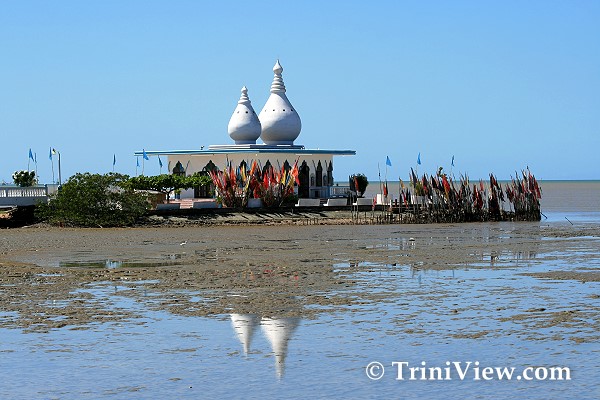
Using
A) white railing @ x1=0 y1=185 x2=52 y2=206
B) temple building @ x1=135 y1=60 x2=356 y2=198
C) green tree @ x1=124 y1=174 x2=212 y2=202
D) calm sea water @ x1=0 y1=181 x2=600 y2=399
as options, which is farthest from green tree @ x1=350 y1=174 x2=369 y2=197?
calm sea water @ x1=0 y1=181 x2=600 y2=399

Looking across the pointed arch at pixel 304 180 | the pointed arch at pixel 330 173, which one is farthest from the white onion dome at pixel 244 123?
the pointed arch at pixel 330 173

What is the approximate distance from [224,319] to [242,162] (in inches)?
1326

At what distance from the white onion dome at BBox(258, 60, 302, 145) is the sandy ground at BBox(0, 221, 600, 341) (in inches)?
470

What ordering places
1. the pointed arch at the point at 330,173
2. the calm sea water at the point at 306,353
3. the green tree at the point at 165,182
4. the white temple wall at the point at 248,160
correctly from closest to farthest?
the calm sea water at the point at 306,353 < the green tree at the point at 165,182 < the white temple wall at the point at 248,160 < the pointed arch at the point at 330,173

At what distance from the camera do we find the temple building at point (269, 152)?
159 feet

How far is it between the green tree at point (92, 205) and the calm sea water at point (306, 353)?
22.2m

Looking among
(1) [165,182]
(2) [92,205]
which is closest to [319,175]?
(1) [165,182]

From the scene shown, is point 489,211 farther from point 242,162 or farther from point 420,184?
point 242,162

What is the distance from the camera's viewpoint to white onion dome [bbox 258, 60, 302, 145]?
5044 cm

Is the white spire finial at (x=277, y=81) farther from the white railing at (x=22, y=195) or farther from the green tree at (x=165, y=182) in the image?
the white railing at (x=22, y=195)

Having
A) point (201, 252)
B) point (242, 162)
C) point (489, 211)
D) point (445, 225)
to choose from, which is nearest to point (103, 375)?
point (201, 252)

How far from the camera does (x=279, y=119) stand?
50406 millimetres

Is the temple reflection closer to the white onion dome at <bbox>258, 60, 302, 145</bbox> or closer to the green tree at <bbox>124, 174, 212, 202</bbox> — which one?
the green tree at <bbox>124, 174, 212, 202</bbox>

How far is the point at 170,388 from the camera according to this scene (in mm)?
10836
